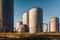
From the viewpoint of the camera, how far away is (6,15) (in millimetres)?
24484

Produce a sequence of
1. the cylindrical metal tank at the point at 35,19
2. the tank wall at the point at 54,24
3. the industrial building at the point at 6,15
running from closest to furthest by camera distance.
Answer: the industrial building at the point at 6,15 < the cylindrical metal tank at the point at 35,19 < the tank wall at the point at 54,24

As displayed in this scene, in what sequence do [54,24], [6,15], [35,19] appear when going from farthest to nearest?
[54,24] < [35,19] < [6,15]

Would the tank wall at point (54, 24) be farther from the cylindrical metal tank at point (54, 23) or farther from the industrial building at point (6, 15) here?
the industrial building at point (6, 15)

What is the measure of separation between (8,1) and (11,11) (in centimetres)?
215

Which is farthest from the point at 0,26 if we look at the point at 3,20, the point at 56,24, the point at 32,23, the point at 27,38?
the point at 56,24

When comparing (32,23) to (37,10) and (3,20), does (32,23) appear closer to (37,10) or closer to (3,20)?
(37,10)

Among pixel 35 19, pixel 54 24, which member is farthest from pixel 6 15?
pixel 54 24

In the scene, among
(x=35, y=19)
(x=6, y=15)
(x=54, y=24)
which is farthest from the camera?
(x=54, y=24)

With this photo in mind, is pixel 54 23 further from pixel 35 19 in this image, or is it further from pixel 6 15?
pixel 6 15

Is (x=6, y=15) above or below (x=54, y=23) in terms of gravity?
above

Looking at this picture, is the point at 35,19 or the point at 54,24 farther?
the point at 54,24

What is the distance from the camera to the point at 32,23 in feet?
86.6

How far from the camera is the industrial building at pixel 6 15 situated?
77.2ft

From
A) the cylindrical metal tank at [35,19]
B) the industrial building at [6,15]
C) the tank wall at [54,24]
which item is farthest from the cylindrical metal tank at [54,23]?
the industrial building at [6,15]
